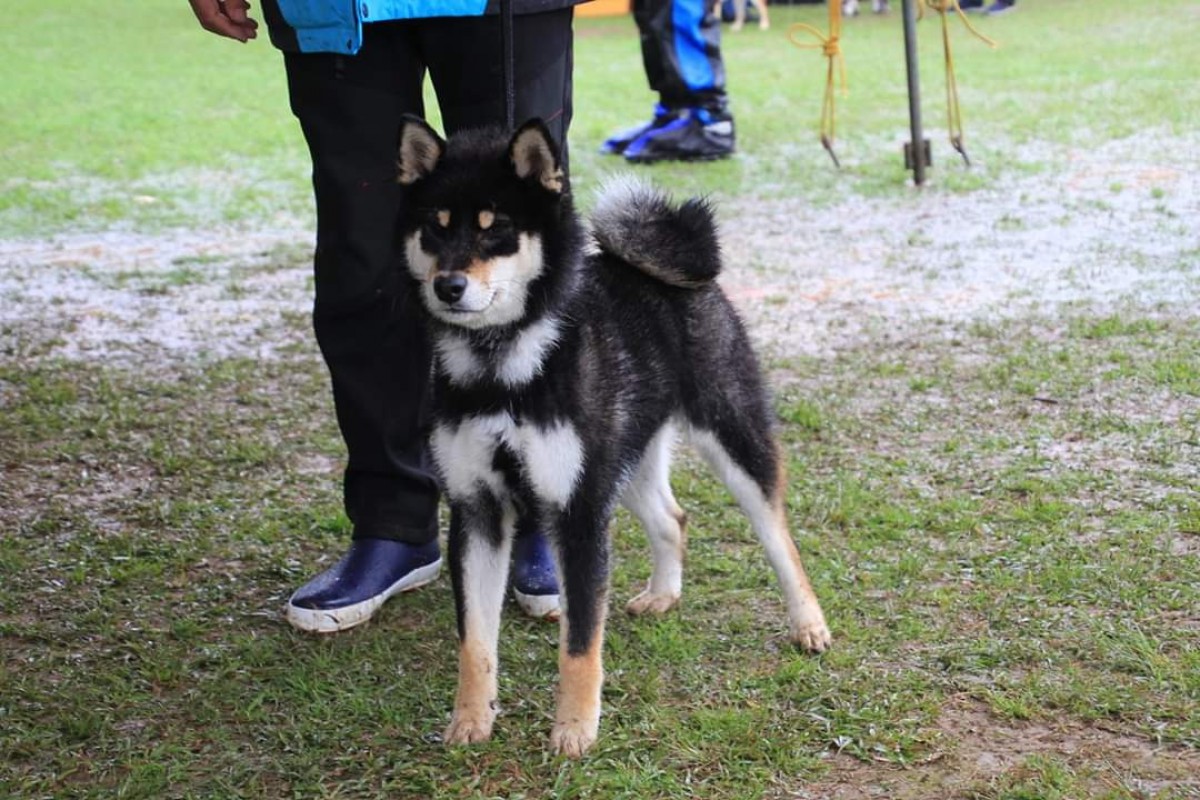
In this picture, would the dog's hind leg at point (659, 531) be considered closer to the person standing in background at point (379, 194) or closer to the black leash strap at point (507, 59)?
the person standing in background at point (379, 194)

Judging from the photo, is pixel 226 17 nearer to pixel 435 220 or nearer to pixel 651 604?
pixel 435 220

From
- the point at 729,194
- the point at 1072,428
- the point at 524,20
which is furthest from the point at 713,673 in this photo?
the point at 729,194

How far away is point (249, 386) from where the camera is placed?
4680 mm

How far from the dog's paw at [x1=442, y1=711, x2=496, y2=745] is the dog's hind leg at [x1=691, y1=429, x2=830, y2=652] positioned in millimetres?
687

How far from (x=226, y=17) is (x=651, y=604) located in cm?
152

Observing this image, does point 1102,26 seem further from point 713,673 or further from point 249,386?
point 713,673

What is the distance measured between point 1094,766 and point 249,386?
310 cm

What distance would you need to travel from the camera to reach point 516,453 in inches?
97.3

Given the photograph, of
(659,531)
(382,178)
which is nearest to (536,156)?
(382,178)

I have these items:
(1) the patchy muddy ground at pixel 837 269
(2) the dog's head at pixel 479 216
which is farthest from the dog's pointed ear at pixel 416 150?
(1) the patchy muddy ground at pixel 837 269

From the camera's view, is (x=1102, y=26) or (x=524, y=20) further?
(x=1102, y=26)

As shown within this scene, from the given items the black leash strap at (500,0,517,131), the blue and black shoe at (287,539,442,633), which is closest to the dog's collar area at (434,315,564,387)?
the black leash strap at (500,0,517,131)

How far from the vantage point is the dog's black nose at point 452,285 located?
7.64 ft

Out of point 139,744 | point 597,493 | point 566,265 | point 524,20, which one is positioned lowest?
point 139,744
